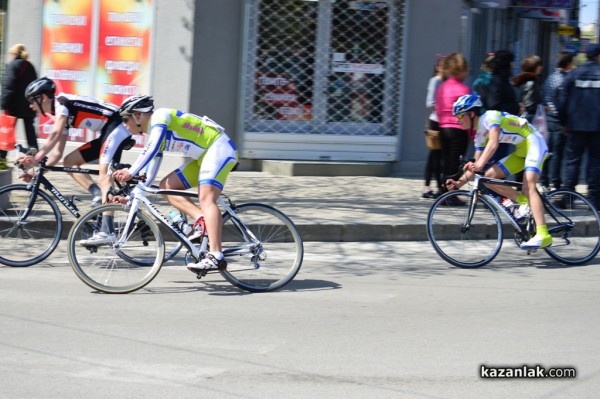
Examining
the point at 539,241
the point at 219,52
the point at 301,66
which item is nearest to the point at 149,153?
the point at 539,241

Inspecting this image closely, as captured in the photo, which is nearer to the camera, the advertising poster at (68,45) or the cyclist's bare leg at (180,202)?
the cyclist's bare leg at (180,202)

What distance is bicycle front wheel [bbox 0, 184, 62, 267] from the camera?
861 cm

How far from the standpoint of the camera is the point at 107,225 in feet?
25.5

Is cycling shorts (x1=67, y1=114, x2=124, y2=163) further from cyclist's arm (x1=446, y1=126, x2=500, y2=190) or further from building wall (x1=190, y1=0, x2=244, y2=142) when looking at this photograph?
building wall (x1=190, y1=0, x2=244, y2=142)

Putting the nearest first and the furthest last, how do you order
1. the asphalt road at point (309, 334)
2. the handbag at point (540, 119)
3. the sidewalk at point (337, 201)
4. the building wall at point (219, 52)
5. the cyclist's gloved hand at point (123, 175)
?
the asphalt road at point (309, 334)
the cyclist's gloved hand at point (123, 175)
the sidewalk at point (337, 201)
the handbag at point (540, 119)
the building wall at point (219, 52)

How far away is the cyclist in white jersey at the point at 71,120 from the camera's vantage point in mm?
8828

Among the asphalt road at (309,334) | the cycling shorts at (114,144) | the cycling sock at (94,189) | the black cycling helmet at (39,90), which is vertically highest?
the black cycling helmet at (39,90)

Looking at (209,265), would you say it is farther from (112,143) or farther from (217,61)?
(217,61)

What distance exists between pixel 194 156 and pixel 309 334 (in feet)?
6.51

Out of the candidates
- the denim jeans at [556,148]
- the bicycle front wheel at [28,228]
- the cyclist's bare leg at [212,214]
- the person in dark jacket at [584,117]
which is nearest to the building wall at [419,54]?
the denim jeans at [556,148]

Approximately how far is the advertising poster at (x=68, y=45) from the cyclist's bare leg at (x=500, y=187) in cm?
743

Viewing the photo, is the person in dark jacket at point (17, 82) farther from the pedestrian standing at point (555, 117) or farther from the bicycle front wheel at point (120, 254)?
the pedestrian standing at point (555, 117)

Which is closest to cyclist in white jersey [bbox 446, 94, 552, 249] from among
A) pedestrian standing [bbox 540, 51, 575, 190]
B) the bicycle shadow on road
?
the bicycle shadow on road

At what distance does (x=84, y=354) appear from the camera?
5.96 m
